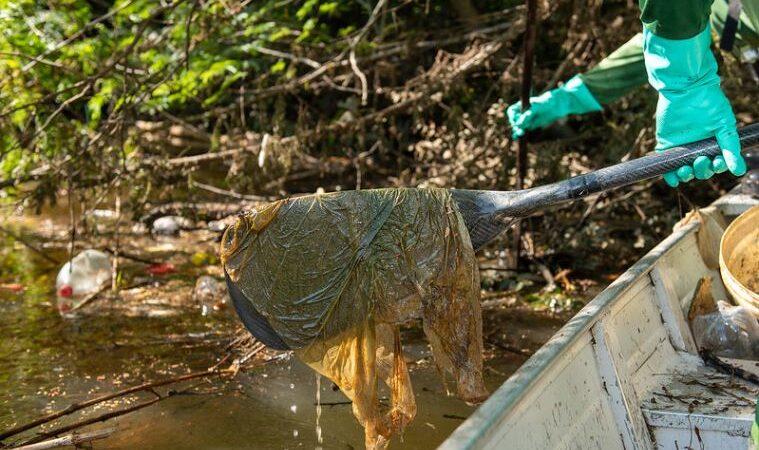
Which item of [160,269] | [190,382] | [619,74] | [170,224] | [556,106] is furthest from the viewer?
[170,224]

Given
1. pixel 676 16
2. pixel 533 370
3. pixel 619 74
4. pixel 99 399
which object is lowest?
pixel 99 399

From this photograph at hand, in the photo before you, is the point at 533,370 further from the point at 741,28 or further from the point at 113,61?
the point at 113,61

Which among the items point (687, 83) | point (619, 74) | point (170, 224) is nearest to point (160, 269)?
point (170, 224)

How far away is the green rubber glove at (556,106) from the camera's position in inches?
185

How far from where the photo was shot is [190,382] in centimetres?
437

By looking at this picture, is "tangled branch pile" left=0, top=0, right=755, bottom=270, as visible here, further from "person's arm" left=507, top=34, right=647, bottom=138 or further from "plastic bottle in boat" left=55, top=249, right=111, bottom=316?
"person's arm" left=507, top=34, right=647, bottom=138

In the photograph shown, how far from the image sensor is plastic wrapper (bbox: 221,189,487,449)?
2795 mm

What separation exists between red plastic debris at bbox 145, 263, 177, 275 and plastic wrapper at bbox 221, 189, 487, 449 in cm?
409

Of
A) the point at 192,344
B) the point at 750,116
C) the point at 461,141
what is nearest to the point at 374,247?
the point at 192,344

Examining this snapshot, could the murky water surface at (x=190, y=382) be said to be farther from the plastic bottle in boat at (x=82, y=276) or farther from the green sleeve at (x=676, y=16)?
the green sleeve at (x=676, y=16)

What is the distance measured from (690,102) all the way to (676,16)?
1.14ft

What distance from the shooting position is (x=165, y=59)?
7039mm

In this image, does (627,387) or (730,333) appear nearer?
(627,387)

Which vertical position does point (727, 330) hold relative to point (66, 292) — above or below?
below
